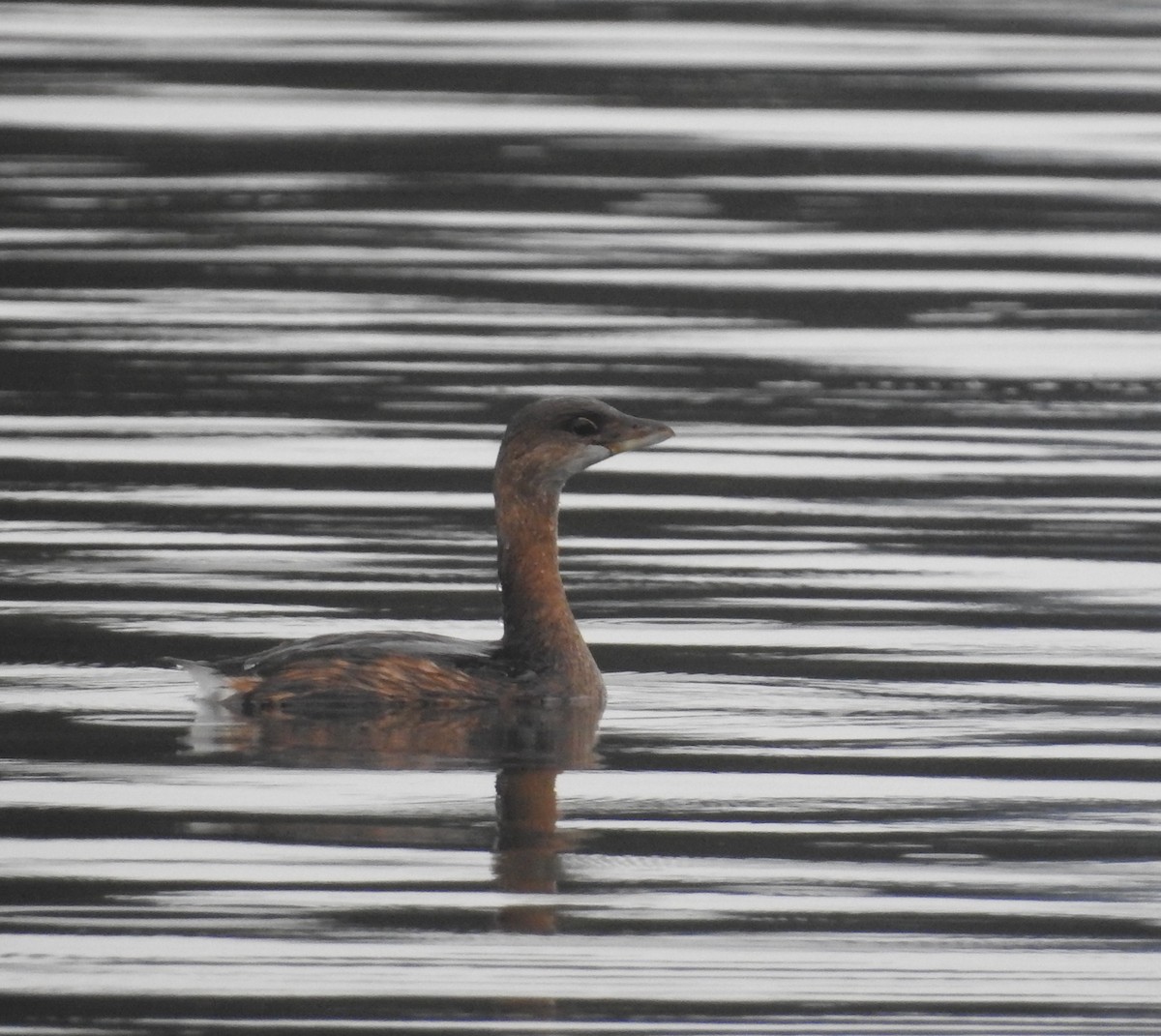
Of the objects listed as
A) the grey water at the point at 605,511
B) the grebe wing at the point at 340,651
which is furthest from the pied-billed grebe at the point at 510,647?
the grey water at the point at 605,511

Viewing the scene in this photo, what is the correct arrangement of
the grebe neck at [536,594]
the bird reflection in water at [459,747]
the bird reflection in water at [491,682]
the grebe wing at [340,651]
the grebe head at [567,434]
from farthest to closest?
the grebe head at [567,434], the grebe neck at [536,594], the grebe wing at [340,651], the bird reflection in water at [491,682], the bird reflection in water at [459,747]

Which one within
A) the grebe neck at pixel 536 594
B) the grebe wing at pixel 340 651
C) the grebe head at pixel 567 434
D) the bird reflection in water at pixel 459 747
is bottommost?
the bird reflection in water at pixel 459 747

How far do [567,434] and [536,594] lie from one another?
565 mm

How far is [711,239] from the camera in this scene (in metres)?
19.1

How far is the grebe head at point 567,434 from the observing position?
445 inches

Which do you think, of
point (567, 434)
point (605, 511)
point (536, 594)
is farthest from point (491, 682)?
point (605, 511)

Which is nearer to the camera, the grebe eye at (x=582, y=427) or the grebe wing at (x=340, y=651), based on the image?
the grebe wing at (x=340, y=651)

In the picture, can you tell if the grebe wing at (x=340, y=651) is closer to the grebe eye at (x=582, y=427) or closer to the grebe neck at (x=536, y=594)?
the grebe neck at (x=536, y=594)

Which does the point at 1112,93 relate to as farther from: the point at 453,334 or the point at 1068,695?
the point at 1068,695

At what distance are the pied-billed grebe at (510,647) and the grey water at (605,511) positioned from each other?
0.14 metres

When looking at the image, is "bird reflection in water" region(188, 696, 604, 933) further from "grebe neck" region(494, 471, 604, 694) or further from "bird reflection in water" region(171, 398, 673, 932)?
"grebe neck" region(494, 471, 604, 694)

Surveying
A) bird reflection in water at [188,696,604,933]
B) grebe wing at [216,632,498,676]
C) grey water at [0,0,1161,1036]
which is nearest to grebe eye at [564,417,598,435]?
grey water at [0,0,1161,1036]

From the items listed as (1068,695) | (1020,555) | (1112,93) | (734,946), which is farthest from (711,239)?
(734,946)

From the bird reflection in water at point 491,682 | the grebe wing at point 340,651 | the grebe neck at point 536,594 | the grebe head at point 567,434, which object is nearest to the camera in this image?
the bird reflection in water at point 491,682
